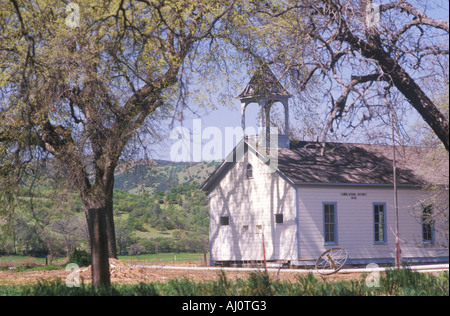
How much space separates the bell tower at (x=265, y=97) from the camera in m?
24.5

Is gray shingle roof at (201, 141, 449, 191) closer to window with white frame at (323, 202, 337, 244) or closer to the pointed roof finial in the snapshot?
window with white frame at (323, 202, 337, 244)

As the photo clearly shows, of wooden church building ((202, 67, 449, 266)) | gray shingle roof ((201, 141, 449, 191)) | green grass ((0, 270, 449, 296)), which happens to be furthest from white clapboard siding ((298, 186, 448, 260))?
green grass ((0, 270, 449, 296))

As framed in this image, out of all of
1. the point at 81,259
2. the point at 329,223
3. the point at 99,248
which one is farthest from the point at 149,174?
the point at 99,248

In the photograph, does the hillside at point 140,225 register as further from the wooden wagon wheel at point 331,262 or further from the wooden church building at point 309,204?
the wooden wagon wheel at point 331,262

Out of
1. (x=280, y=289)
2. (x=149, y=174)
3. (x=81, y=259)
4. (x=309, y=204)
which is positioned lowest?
(x=81, y=259)

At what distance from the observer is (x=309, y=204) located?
3030 cm

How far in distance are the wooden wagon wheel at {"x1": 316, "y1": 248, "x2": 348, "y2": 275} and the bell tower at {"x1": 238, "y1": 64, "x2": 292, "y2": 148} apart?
599 centimetres

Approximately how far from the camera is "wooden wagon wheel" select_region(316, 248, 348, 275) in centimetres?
2484

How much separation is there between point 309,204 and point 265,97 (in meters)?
6.02

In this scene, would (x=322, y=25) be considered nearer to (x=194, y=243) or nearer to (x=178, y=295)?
(x=178, y=295)

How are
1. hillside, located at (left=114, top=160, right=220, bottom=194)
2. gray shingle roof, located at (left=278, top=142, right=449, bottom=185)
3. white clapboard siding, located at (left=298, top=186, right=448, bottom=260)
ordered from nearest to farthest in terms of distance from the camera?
hillside, located at (left=114, top=160, right=220, bottom=194)
white clapboard siding, located at (left=298, top=186, right=448, bottom=260)
gray shingle roof, located at (left=278, top=142, right=449, bottom=185)

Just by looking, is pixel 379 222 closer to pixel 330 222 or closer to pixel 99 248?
pixel 330 222

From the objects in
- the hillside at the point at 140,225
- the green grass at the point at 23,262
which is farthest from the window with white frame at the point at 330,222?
the hillside at the point at 140,225

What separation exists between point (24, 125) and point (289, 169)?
12953 millimetres
